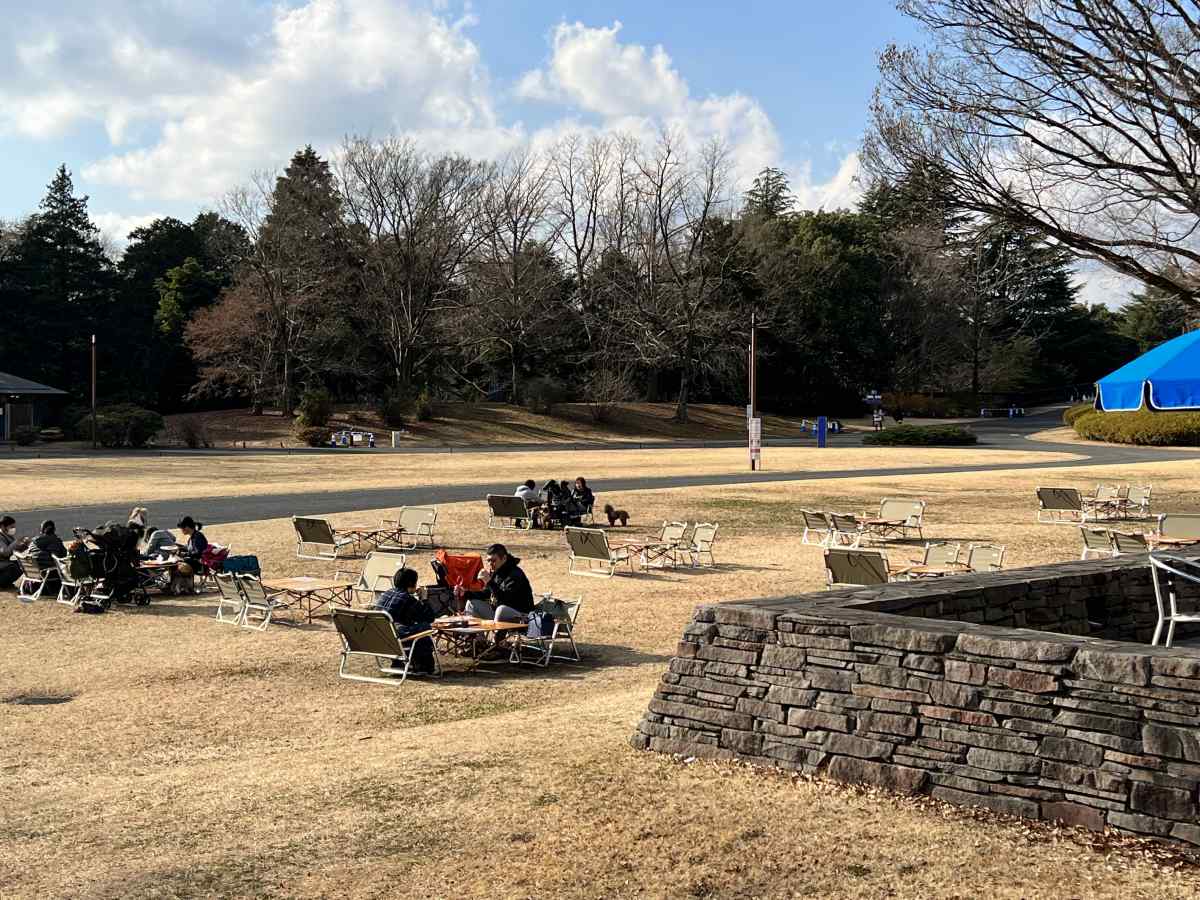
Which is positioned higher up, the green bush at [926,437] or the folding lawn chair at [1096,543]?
the green bush at [926,437]

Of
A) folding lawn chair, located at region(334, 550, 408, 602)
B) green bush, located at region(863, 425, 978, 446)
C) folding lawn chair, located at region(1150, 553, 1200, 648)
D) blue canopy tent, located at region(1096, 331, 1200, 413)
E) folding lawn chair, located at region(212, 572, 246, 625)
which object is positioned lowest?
folding lawn chair, located at region(212, 572, 246, 625)

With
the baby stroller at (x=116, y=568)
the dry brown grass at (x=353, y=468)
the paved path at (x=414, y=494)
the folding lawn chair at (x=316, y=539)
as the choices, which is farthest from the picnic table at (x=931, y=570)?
the dry brown grass at (x=353, y=468)

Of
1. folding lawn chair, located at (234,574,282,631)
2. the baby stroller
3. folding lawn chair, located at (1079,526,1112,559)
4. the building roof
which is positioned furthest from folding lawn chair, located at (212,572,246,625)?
the building roof

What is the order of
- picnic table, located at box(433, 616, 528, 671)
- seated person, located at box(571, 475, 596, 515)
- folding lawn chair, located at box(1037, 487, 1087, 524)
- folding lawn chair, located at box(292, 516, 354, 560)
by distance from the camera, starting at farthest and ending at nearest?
folding lawn chair, located at box(1037, 487, 1087, 524)
seated person, located at box(571, 475, 596, 515)
folding lawn chair, located at box(292, 516, 354, 560)
picnic table, located at box(433, 616, 528, 671)

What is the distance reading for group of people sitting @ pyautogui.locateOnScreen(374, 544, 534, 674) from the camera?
11.6m

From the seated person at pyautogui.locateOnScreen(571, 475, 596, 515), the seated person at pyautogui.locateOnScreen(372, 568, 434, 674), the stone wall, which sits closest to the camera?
the stone wall

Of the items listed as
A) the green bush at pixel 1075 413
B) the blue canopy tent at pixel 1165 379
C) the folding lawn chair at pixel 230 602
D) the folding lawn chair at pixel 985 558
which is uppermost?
the green bush at pixel 1075 413

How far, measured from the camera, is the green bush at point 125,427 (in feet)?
184

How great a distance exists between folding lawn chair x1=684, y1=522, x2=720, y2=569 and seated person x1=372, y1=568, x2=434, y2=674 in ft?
24.3

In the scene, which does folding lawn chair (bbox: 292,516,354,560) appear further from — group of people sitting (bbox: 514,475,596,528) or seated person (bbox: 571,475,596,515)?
seated person (bbox: 571,475,596,515)

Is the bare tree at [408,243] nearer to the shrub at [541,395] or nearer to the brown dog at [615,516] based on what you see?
the shrub at [541,395]

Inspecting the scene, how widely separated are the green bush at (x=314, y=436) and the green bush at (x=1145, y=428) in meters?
39.0

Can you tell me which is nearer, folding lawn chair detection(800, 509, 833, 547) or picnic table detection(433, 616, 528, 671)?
picnic table detection(433, 616, 528, 671)

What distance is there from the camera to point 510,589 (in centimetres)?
1247
